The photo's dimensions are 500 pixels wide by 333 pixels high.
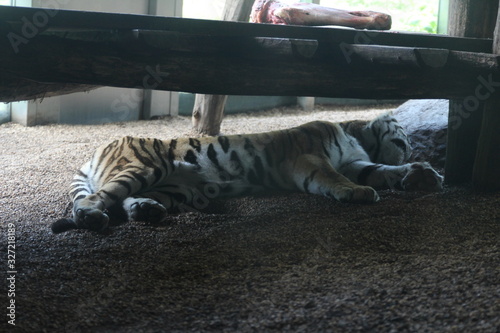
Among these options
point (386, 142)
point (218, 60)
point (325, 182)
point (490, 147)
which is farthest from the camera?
point (386, 142)


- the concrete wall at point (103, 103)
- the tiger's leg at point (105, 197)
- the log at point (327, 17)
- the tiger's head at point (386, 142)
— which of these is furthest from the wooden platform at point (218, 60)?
the concrete wall at point (103, 103)

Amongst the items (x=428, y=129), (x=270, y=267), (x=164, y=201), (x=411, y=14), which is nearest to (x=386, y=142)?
(x=428, y=129)

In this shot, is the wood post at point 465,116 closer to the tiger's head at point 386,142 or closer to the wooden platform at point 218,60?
the wooden platform at point 218,60

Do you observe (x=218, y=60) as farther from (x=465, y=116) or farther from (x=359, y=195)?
(x=465, y=116)

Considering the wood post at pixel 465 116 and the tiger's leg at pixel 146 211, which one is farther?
the wood post at pixel 465 116

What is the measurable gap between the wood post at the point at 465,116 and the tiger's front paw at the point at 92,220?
2439 millimetres

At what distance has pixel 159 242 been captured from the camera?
3.34m

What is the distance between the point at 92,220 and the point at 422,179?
220 cm

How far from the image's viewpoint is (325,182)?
427cm

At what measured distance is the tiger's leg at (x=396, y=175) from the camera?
4379 mm

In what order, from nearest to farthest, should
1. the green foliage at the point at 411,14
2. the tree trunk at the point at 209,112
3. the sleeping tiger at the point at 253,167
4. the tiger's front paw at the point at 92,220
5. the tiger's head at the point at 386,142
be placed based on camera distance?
1. the tiger's front paw at the point at 92,220
2. the sleeping tiger at the point at 253,167
3. the tiger's head at the point at 386,142
4. the tree trunk at the point at 209,112
5. the green foliage at the point at 411,14

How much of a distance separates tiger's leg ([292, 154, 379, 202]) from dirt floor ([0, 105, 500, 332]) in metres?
0.07

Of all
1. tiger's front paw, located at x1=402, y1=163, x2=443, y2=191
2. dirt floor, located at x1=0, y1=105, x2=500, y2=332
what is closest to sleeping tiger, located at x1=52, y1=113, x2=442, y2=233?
tiger's front paw, located at x1=402, y1=163, x2=443, y2=191

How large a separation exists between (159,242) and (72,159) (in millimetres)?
2702
